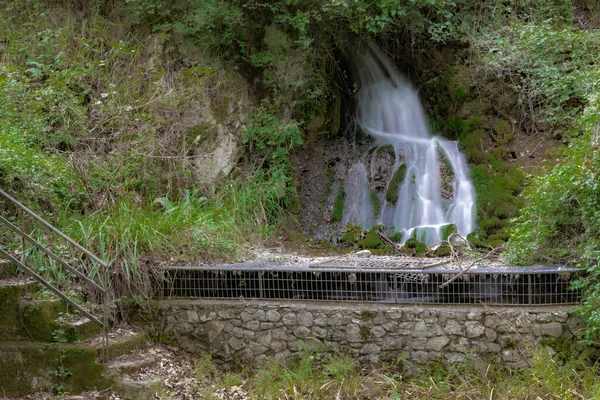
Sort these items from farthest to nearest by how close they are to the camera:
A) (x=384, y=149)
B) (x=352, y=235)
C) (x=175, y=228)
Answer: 1. (x=384, y=149)
2. (x=352, y=235)
3. (x=175, y=228)

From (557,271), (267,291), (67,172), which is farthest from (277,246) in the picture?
(557,271)

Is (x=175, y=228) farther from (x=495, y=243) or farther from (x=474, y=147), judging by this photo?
(x=474, y=147)

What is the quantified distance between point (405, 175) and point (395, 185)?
25 centimetres

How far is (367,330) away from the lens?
749 centimetres

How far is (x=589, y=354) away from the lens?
6.89m

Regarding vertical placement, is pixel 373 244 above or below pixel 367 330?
above

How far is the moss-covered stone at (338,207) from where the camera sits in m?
11.6

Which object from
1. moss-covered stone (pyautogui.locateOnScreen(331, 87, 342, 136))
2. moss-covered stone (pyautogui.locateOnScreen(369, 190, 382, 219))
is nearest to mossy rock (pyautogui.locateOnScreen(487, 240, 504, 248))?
moss-covered stone (pyautogui.locateOnScreen(369, 190, 382, 219))

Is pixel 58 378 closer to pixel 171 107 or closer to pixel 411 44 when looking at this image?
pixel 171 107

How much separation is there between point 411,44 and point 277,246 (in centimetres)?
484

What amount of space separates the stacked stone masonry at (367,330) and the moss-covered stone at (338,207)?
153 inches

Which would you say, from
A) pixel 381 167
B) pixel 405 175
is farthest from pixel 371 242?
pixel 381 167

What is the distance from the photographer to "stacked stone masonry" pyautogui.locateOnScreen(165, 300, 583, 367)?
7117 millimetres

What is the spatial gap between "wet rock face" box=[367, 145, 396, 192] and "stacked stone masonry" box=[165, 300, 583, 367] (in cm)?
421
